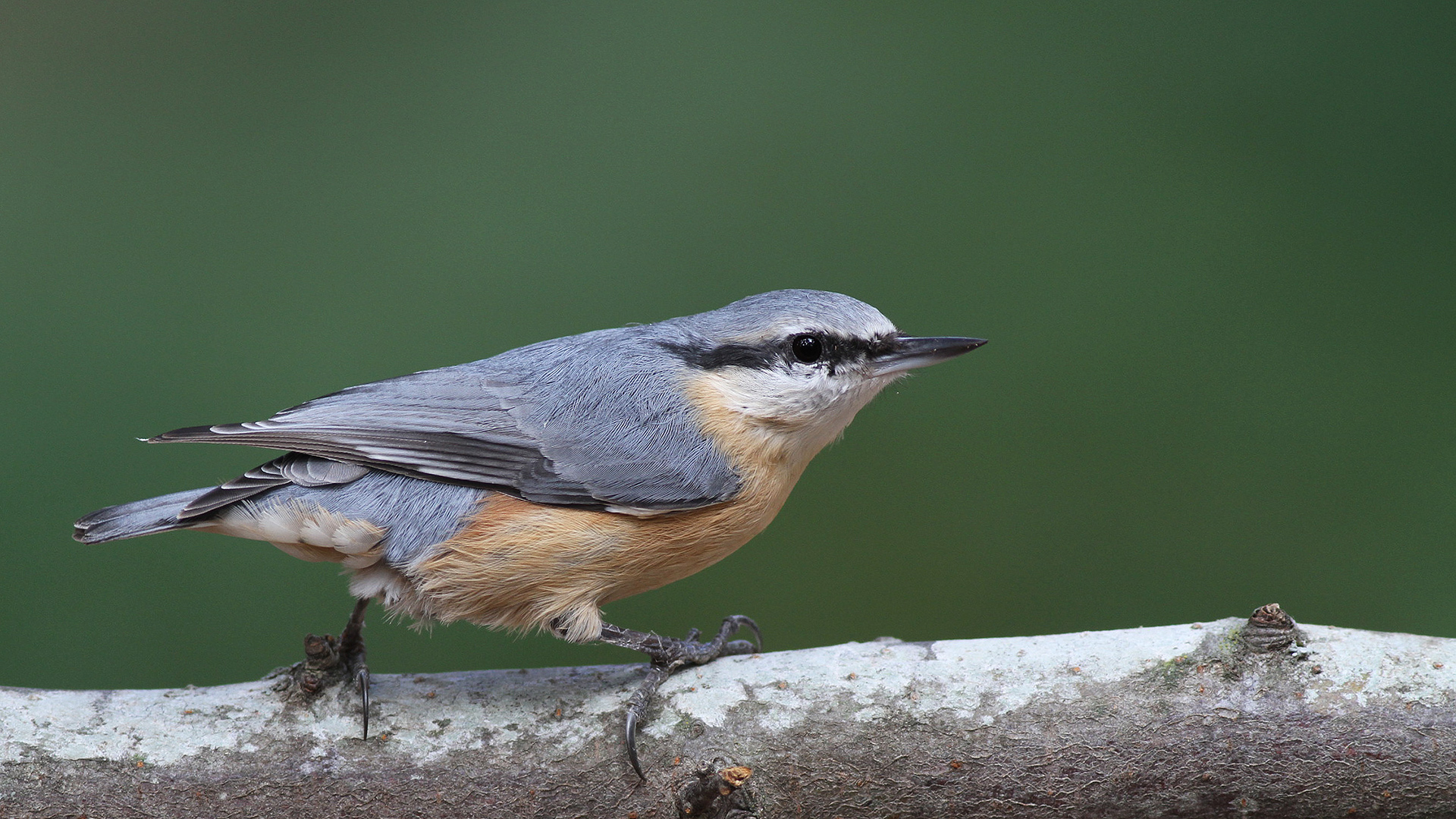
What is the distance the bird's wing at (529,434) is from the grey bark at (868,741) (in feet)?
1.30

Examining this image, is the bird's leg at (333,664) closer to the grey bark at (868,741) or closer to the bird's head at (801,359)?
the grey bark at (868,741)

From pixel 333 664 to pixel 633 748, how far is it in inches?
23.1

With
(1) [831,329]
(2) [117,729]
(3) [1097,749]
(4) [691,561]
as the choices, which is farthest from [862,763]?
(2) [117,729]

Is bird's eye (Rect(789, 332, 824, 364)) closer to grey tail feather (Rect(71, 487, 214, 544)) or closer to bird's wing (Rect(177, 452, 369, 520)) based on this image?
bird's wing (Rect(177, 452, 369, 520))

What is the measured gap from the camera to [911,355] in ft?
6.97

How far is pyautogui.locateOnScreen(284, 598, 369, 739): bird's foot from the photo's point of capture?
1889 millimetres

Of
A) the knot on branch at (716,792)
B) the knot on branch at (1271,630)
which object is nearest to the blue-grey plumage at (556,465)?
the knot on branch at (716,792)

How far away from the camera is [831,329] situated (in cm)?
211

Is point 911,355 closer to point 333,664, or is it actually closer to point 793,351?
point 793,351

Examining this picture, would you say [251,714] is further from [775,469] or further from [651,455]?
[775,469]

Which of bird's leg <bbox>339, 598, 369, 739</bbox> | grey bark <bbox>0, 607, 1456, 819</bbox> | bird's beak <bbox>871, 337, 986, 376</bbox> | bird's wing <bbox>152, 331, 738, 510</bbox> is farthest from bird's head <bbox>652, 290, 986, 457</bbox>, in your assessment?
bird's leg <bbox>339, 598, 369, 739</bbox>

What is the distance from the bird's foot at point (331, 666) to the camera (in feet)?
6.20

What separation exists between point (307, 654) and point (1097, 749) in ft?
4.59

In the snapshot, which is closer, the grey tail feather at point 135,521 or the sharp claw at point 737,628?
the grey tail feather at point 135,521
